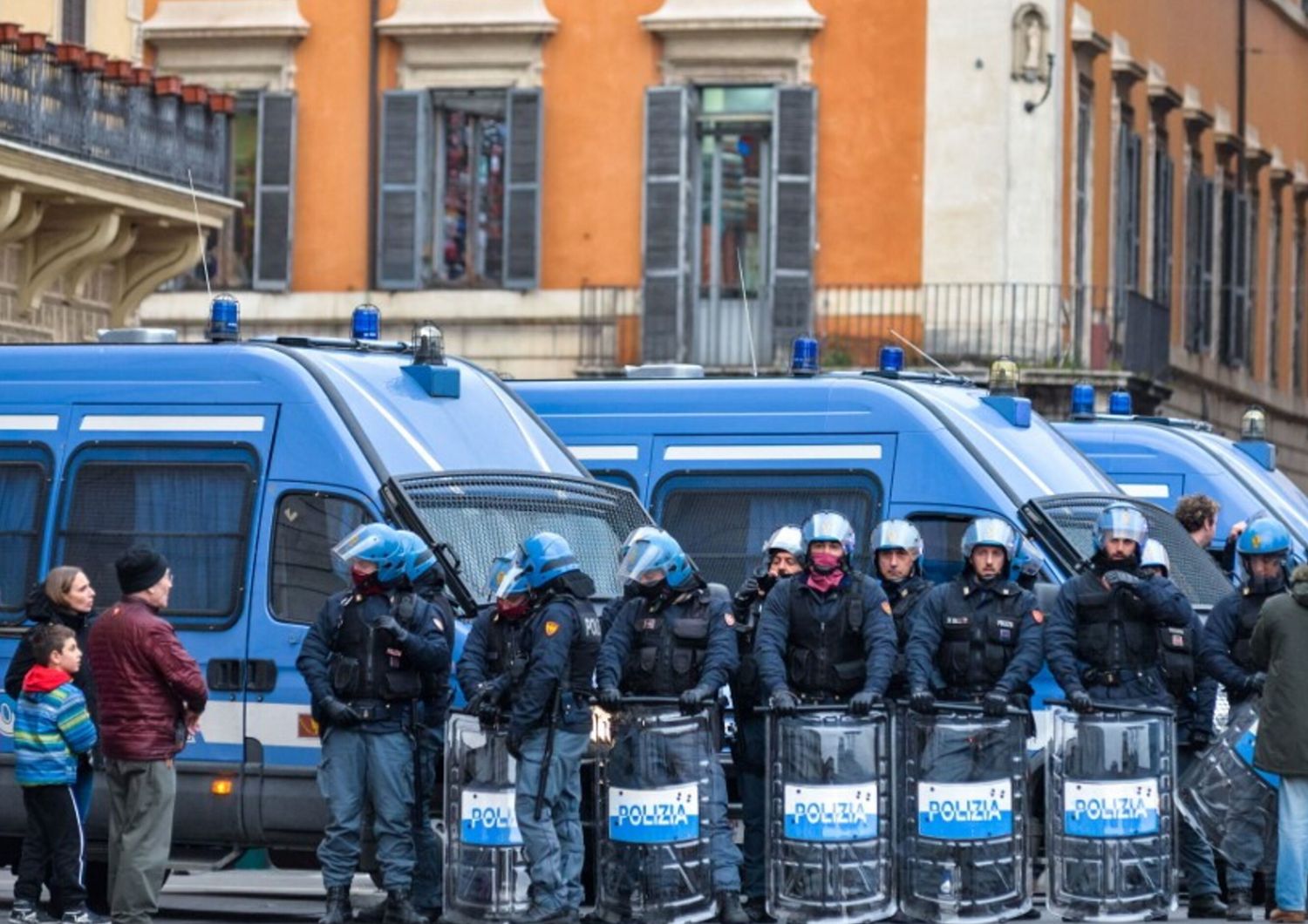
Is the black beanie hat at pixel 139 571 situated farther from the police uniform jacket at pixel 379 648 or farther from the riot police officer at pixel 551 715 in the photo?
the riot police officer at pixel 551 715

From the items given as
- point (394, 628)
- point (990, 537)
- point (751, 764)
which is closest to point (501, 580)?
point (394, 628)

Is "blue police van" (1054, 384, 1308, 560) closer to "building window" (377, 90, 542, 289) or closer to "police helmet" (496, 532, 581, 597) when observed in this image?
"police helmet" (496, 532, 581, 597)

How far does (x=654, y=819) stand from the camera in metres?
14.5

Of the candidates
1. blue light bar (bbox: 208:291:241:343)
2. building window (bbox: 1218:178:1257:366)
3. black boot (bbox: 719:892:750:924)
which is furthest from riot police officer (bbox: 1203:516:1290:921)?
building window (bbox: 1218:178:1257:366)

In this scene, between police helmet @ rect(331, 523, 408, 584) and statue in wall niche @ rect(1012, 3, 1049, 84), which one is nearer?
police helmet @ rect(331, 523, 408, 584)

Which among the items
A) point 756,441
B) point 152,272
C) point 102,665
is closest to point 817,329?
point 152,272

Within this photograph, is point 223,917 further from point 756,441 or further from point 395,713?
point 756,441

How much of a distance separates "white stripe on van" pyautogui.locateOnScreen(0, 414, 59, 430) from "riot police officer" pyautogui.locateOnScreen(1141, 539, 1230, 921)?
508 centimetres

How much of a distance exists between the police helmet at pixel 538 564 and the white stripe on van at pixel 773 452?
324cm

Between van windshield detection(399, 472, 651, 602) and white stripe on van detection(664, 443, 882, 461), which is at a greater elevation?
white stripe on van detection(664, 443, 882, 461)

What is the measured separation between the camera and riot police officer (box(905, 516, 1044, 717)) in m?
15.3

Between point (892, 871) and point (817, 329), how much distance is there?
17.7m

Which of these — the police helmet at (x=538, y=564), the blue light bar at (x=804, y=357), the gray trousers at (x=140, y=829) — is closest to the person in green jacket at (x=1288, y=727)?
the police helmet at (x=538, y=564)

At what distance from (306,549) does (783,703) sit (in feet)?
7.70
